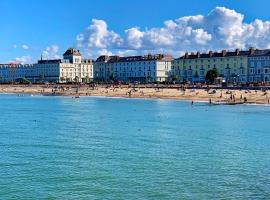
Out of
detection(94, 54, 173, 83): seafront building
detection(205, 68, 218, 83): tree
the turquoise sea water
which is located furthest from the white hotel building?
the turquoise sea water

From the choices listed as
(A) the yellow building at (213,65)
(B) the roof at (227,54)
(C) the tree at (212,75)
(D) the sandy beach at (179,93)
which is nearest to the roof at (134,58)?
(A) the yellow building at (213,65)

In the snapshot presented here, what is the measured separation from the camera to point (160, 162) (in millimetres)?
20188

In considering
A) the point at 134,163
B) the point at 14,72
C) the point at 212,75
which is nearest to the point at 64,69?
the point at 14,72

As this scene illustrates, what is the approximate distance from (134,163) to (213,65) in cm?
10319

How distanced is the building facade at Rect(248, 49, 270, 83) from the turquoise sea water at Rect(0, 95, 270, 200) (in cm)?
7997

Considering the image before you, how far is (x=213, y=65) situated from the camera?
121 m

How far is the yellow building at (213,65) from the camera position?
11619 cm

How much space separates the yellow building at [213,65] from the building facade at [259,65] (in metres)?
1.21

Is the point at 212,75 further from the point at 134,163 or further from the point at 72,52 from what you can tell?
the point at 134,163

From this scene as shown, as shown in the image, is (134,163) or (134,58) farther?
(134,58)

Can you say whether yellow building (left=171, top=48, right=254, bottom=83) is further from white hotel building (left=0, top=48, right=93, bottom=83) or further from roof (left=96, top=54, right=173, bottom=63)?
white hotel building (left=0, top=48, right=93, bottom=83)

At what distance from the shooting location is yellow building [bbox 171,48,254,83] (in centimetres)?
11619

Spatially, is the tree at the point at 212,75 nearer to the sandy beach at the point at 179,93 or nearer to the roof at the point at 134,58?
the sandy beach at the point at 179,93

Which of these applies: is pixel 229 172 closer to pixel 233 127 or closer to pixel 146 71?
pixel 233 127
